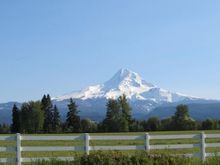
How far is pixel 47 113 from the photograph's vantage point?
130 meters

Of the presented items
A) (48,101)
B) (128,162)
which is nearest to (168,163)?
(128,162)

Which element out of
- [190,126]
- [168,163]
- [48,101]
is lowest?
[168,163]

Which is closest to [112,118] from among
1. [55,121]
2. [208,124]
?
[55,121]

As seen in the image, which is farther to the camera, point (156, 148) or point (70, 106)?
point (70, 106)

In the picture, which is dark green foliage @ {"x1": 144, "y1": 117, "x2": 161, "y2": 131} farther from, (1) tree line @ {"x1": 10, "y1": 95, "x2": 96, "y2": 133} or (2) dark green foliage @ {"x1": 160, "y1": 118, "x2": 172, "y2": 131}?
(1) tree line @ {"x1": 10, "y1": 95, "x2": 96, "y2": 133}

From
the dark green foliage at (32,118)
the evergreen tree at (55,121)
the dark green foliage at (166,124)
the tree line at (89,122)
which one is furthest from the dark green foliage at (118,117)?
the dark green foliage at (32,118)

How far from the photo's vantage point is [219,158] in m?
18.6

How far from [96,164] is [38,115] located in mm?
110211

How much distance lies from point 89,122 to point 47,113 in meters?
16.4

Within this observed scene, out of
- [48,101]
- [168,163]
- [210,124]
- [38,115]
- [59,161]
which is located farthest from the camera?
[48,101]

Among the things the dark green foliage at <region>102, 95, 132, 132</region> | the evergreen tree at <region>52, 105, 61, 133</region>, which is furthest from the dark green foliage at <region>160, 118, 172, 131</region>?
the evergreen tree at <region>52, 105, 61, 133</region>

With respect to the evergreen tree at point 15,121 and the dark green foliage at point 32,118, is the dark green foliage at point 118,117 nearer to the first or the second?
the dark green foliage at point 32,118

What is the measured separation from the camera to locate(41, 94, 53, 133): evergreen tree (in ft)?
413

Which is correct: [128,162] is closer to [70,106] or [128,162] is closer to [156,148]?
[156,148]
